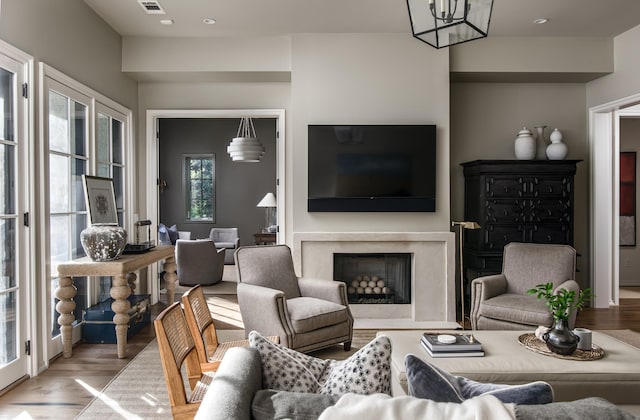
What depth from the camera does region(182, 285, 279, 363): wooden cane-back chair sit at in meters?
2.38

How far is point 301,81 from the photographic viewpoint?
496 centimetres

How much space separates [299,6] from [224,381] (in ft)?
12.3

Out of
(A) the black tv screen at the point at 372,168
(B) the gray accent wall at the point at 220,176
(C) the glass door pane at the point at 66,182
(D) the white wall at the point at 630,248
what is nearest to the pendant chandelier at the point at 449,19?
(A) the black tv screen at the point at 372,168

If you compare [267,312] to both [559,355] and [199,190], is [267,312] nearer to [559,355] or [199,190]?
[559,355]

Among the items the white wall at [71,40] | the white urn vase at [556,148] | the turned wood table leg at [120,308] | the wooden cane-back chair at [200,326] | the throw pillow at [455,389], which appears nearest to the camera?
the throw pillow at [455,389]

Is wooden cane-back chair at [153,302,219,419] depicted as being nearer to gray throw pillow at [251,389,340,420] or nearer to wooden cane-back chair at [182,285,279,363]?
wooden cane-back chair at [182,285,279,363]

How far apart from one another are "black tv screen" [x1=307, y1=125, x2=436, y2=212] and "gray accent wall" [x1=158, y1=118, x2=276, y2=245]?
507 centimetres

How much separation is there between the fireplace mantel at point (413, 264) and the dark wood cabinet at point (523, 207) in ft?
1.38

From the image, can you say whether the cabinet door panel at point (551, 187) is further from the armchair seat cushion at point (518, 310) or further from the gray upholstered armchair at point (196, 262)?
the gray upholstered armchair at point (196, 262)

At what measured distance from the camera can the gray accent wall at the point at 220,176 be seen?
9867 millimetres

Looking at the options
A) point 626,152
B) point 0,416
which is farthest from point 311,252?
point 626,152

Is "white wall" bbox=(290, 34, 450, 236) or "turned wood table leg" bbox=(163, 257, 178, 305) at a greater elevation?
"white wall" bbox=(290, 34, 450, 236)

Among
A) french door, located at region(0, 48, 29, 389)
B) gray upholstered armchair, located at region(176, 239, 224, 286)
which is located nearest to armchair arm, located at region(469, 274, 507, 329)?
french door, located at region(0, 48, 29, 389)

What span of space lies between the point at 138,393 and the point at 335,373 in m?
2.13
